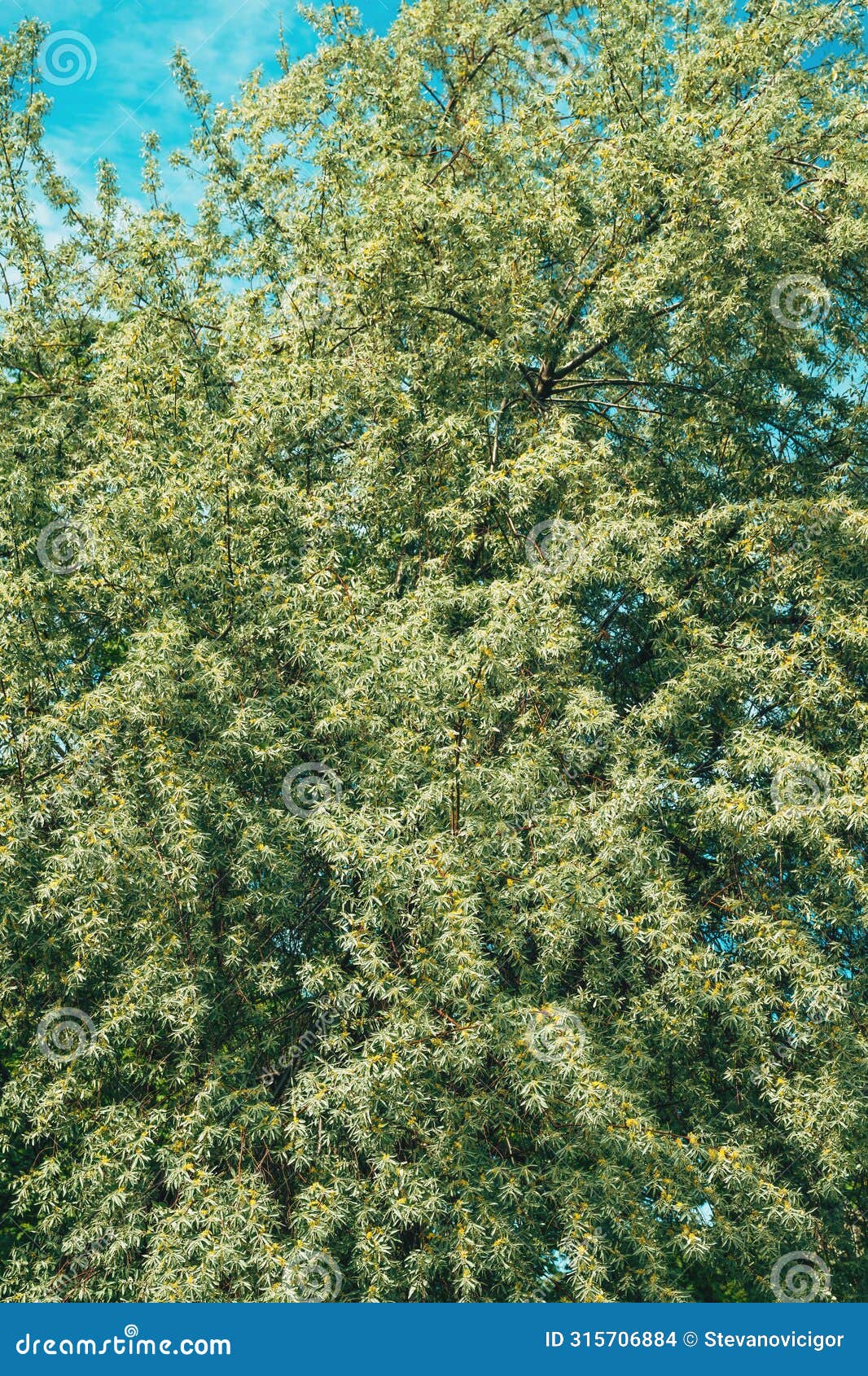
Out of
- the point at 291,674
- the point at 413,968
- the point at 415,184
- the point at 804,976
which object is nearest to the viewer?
the point at 413,968

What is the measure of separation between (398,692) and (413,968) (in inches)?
60.0

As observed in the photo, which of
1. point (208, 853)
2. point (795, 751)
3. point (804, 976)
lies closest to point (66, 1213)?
point (208, 853)

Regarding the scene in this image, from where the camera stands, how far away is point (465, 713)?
6.60 metres

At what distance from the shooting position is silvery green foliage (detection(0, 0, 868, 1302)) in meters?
6.11

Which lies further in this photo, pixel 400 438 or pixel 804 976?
pixel 400 438

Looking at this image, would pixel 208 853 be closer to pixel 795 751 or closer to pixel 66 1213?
pixel 66 1213

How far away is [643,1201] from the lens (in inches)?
249

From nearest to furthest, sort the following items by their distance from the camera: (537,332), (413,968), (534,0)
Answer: (413,968)
(537,332)
(534,0)

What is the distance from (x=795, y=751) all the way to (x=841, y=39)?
5.21 m

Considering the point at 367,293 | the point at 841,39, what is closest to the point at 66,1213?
the point at 367,293

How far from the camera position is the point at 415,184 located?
777 centimetres

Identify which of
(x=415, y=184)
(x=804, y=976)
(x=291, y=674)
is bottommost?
(x=804, y=976)

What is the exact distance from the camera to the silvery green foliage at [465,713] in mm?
6109

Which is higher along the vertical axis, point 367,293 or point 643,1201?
point 367,293
